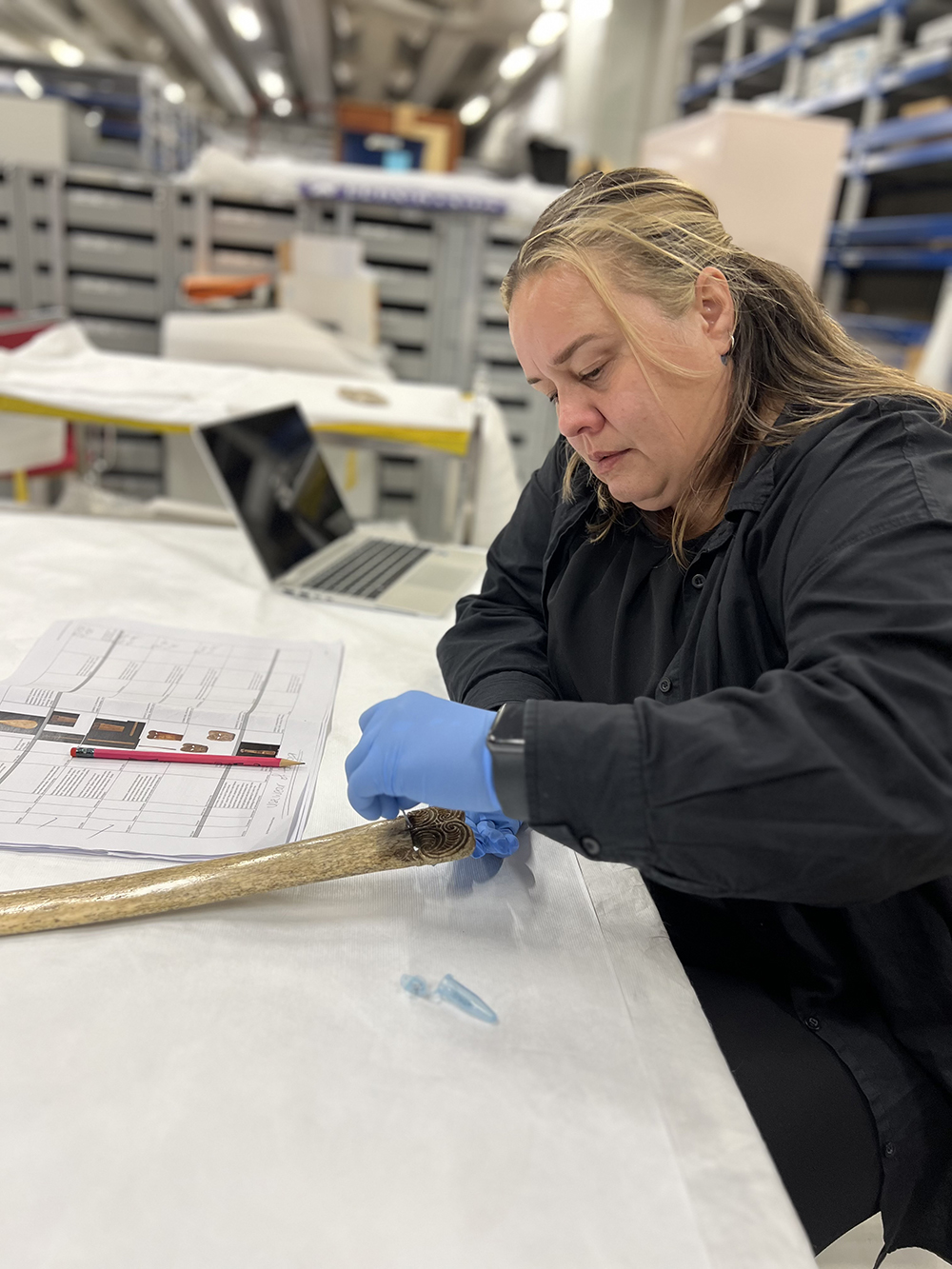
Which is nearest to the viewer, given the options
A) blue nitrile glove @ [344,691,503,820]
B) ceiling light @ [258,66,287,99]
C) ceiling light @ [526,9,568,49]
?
blue nitrile glove @ [344,691,503,820]

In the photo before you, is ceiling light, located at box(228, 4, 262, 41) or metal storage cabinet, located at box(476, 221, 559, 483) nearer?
metal storage cabinet, located at box(476, 221, 559, 483)

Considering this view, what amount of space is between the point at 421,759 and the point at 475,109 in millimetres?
15205

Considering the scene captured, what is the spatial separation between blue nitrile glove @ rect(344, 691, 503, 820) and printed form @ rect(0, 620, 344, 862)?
9cm

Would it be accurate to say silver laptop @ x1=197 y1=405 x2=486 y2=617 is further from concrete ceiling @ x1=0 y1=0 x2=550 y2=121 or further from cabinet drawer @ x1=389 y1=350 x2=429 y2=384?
concrete ceiling @ x1=0 y1=0 x2=550 y2=121

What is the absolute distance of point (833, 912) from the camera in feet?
2.50

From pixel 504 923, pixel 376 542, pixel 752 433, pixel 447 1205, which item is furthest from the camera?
pixel 376 542

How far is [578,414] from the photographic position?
31.1 inches

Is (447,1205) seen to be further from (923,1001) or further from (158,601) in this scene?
(158,601)

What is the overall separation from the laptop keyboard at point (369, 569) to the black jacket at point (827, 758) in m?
0.54

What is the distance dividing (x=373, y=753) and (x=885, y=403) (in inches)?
20.0

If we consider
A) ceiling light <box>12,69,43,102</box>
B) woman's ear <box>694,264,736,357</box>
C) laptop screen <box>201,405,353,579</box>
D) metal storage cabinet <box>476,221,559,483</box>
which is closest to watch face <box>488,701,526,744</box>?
woman's ear <box>694,264,736,357</box>

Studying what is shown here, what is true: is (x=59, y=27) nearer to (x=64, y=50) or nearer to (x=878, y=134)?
(x=64, y=50)

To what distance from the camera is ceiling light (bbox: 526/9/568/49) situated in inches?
270

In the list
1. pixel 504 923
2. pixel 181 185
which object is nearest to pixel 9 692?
pixel 504 923
